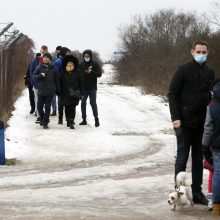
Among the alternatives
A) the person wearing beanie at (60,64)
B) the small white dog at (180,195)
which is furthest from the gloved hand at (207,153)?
the person wearing beanie at (60,64)

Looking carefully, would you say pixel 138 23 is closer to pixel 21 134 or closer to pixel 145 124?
pixel 145 124

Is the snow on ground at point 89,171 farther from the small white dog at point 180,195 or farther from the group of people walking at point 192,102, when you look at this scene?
the group of people walking at point 192,102

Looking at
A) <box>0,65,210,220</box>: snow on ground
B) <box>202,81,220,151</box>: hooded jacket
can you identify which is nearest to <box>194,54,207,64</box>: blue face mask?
<box>202,81,220,151</box>: hooded jacket

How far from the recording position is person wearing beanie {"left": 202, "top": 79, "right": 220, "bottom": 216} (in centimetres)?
653

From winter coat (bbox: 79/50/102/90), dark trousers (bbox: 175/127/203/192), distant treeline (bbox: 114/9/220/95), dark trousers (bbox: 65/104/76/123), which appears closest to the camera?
dark trousers (bbox: 175/127/203/192)

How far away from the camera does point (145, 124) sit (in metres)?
16.8

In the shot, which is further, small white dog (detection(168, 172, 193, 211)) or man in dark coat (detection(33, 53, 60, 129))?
man in dark coat (detection(33, 53, 60, 129))

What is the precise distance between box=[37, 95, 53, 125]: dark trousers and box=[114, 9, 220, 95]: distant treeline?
13946 mm

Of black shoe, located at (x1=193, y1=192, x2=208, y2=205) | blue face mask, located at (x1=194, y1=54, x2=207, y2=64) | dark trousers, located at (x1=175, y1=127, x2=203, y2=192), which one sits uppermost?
blue face mask, located at (x1=194, y1=54, x2=207, y2=64)

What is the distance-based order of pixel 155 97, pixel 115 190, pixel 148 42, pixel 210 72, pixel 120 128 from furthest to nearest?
pixel 148 42 → pixel 155 97 → pixel 120 128 → pixel 115 190 → pixel 210 72

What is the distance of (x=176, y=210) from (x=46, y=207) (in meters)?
1.64

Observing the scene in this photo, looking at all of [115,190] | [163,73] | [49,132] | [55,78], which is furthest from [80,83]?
[163,73]

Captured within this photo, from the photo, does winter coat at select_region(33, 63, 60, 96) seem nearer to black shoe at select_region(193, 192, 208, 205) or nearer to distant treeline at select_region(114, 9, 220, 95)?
black shoe at select_region(193, 192, 208, 205)

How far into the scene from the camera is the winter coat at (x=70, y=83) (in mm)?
13836
